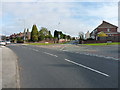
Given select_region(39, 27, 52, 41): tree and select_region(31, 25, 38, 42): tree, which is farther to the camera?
select_region(39, 27, 52, 41): tree

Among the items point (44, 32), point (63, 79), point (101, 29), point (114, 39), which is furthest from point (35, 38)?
point (63, 79)

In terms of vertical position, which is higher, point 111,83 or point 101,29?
point 101,29

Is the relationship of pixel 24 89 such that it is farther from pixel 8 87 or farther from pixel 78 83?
pixel 78 83

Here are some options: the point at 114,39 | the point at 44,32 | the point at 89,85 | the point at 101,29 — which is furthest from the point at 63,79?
the point at 44,32

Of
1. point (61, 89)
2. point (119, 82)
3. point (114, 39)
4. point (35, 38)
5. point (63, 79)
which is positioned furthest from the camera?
point (35, 38)

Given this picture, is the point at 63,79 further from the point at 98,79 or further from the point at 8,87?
the point at 8,87

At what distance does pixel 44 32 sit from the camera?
95.4 m

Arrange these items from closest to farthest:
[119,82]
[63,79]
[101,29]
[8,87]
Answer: [8,87]
[119,82]
[63,79]
[101,29]

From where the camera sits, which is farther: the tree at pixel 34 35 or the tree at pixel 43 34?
the tree at pixel 43 34

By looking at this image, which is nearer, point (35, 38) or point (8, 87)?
point (8, 87)

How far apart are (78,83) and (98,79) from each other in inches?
41.6

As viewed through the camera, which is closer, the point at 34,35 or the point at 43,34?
the point at 34,35

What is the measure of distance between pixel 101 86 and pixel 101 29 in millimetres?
70721

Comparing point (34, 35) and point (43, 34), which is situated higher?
point (43, 34)
